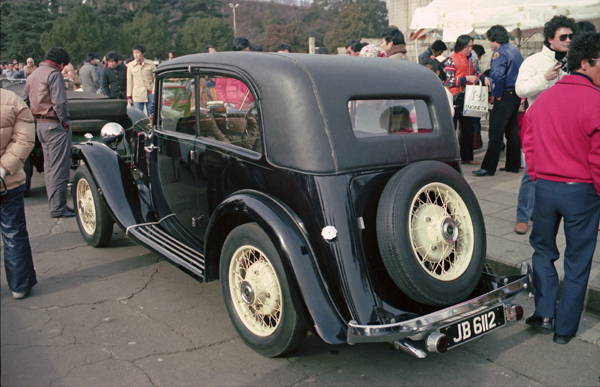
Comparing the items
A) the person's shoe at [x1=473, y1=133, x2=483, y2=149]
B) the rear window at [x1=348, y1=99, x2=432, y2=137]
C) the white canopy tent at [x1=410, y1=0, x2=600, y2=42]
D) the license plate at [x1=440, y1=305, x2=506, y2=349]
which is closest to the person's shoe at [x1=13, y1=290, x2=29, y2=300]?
the rear window at [x1=348, y1=99, x2=432, y2=137]

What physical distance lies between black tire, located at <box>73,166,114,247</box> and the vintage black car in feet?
4.94

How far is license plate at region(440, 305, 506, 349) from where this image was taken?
271 centimetres

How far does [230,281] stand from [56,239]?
10.0 feet

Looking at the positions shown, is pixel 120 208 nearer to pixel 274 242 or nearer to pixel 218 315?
pixel 218 315

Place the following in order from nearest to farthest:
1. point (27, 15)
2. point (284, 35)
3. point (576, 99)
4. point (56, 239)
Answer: point (576, 99)
point (56, 239)
point (27, 15)
point (284, 35)

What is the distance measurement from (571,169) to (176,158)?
9.21ft

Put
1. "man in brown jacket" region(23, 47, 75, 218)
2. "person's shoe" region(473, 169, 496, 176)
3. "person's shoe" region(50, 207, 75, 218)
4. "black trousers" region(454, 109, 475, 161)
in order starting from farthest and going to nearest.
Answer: "black trousers" region(454, 109, 475, 161) < "person's shoe" region(473, 169, 496, 176) < "person's shoe" region(50, 207, 75, 218) < "man in brown jacket" region(23, 47, 75, 218)

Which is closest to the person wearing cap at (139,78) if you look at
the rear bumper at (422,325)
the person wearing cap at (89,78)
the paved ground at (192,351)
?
the person wearing cap at (89,78)

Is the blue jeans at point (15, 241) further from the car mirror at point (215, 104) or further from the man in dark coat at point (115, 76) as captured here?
the man in dark coat at point (115, 76)

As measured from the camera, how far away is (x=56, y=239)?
5480 mm

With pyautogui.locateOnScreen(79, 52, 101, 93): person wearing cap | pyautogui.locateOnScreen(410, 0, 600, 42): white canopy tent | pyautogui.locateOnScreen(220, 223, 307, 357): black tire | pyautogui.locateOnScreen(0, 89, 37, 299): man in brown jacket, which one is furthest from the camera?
pyautogui.locateOnScreen(79, 52, 101, 93): person wearing cap

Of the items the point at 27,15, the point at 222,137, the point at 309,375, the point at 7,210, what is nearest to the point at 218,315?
the point at 309,375

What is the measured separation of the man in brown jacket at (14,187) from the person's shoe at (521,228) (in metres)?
→ 4.34

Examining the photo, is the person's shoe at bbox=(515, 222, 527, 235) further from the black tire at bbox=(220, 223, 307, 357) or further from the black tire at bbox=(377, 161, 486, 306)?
the black tire at bbox=(220, 223, 307, 357)
